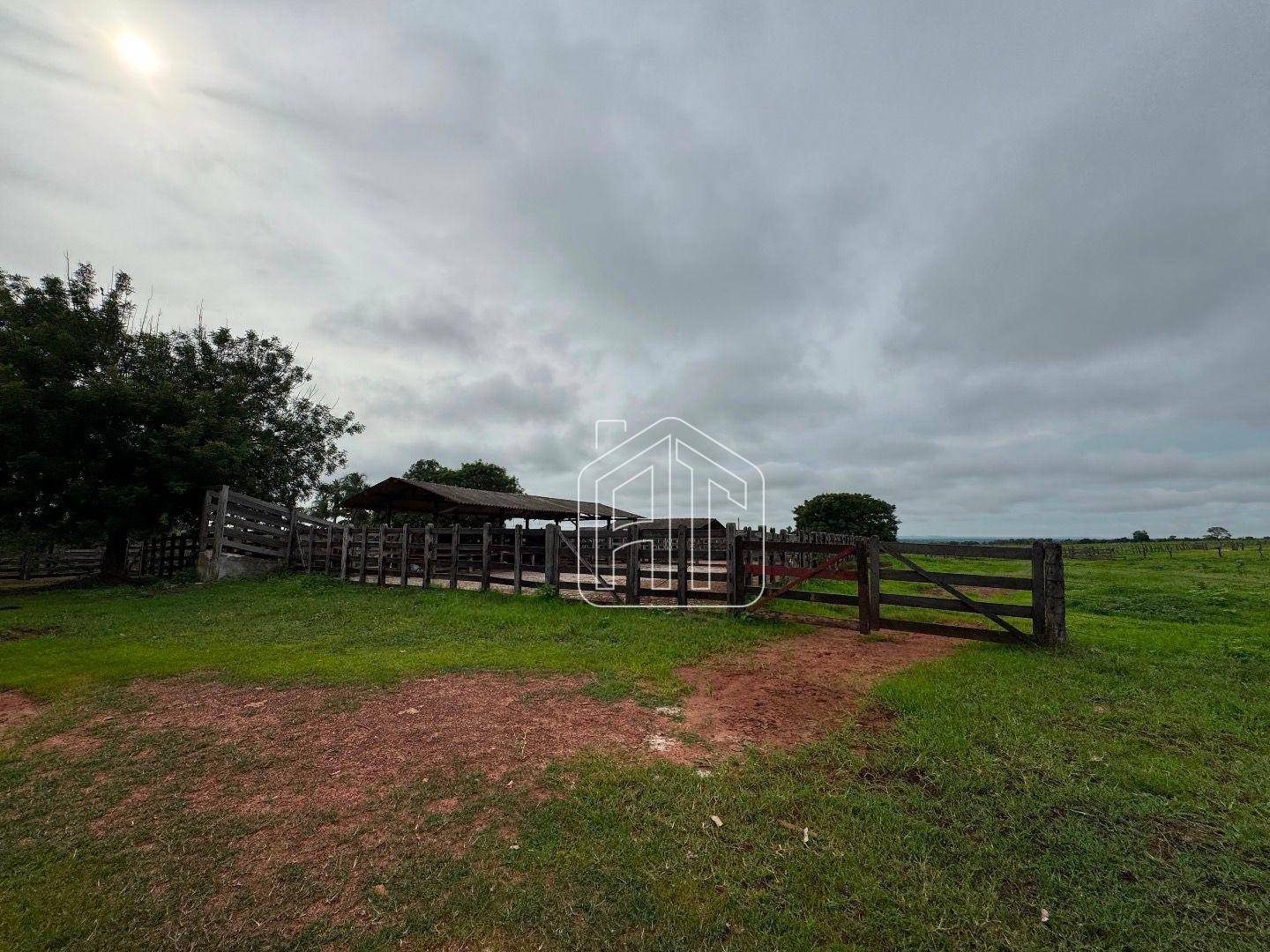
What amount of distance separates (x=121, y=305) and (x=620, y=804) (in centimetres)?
2523

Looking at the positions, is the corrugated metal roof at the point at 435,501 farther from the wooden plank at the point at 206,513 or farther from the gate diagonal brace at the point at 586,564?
the wooden plank at the point at 206,513

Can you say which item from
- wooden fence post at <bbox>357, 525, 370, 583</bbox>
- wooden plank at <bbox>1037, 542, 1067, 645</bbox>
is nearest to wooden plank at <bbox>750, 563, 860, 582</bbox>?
wooden plank at <bbox>1037, 542, 1067, 645</bbox>

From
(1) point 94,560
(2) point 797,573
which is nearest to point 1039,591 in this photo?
(2) point 797,573

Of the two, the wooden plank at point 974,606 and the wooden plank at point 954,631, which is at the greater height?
the wooden plank at point 974,606

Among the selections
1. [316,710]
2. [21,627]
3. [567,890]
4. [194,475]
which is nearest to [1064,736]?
[567,890]

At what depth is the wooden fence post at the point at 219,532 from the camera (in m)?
17.3

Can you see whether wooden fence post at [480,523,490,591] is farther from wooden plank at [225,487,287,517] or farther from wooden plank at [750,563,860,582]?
wooden plank at [225,487,287,517]

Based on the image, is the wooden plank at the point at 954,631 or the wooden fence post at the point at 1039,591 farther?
the wooden plank at the point at 954,631

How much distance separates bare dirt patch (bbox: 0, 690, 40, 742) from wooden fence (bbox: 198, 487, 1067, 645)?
8.50 metres

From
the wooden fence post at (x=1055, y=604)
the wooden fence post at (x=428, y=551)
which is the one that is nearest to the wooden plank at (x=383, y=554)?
the wooden fence post at (x=428, y=551)

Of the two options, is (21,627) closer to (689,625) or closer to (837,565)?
(689,625)

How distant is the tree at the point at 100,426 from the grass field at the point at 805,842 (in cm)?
1368

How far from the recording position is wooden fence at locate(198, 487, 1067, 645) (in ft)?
26.4

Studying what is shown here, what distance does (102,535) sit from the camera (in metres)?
16.7
